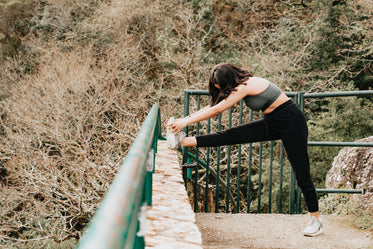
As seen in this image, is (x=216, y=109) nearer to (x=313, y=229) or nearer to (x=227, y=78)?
(x=227, y=78)

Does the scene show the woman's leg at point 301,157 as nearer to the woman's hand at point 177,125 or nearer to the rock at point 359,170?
the woman's hand at point 177,125

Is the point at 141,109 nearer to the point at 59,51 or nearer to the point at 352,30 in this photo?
the point at 59,51

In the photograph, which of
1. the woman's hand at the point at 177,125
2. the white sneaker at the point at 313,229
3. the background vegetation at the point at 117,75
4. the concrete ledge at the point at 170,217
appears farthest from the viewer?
the background vegetation at the point at 117,75

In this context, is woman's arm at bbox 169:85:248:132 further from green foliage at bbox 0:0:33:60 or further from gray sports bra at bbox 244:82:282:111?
green foliage at bbox 0:0:33:60

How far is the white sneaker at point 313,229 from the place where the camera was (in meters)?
3.20

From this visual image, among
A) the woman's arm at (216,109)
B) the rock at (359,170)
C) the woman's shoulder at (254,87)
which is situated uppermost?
the woman's shoulder at (254,87)

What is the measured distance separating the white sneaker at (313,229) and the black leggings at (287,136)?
144 millimetres

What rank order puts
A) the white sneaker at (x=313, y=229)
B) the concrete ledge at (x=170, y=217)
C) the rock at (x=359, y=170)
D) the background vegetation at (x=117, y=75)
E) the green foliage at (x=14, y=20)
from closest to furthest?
the concrete ledge at (x=170, y=217) < the white sneaker at (x=313, y=229) < the rock at (x=359, y=170) < the background vegetation at (x=117, y=75) < the green foliage at (x=14, y=20)

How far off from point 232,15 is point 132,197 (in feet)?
56.3

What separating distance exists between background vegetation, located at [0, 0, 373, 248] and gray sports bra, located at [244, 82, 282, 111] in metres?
8.23

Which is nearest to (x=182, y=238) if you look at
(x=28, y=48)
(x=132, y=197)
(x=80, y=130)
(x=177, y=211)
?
(x=177, y=211)

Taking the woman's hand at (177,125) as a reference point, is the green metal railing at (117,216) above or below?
below

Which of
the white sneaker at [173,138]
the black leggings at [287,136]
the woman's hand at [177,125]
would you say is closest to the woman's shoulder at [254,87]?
the black leggings at [287,136]

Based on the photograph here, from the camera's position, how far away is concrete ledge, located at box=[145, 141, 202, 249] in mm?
1916
